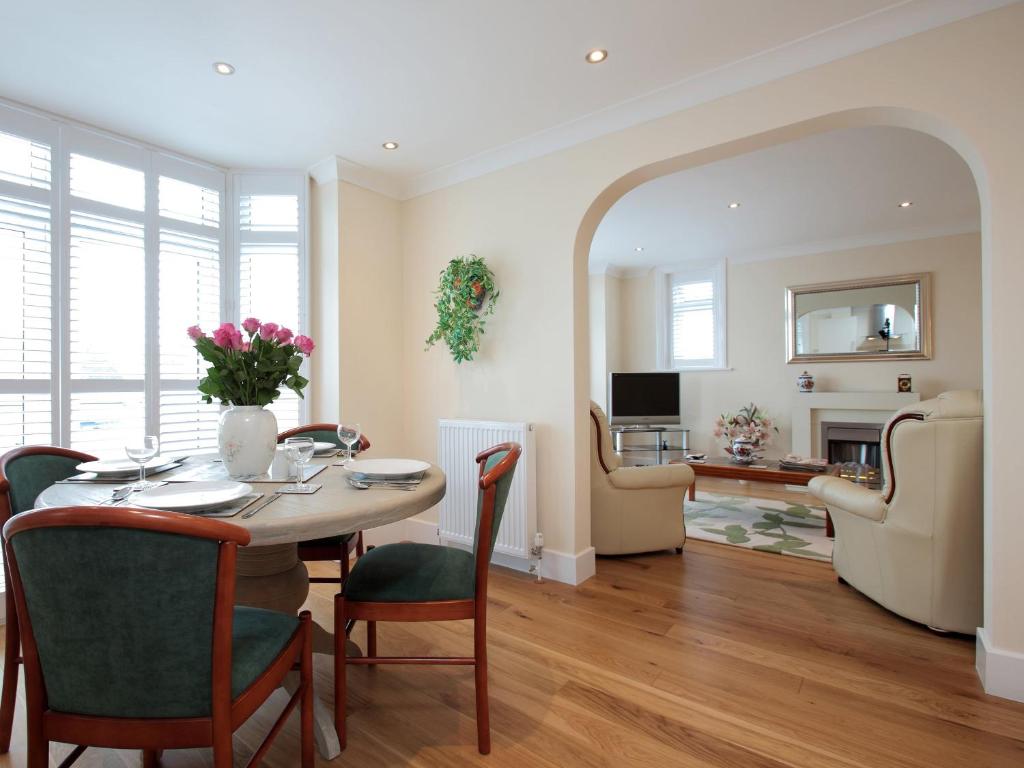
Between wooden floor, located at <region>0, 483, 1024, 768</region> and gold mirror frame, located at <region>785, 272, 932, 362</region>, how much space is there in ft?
11.4

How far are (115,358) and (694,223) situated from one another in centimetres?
464

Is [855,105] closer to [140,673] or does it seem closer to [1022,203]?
[1022,203]

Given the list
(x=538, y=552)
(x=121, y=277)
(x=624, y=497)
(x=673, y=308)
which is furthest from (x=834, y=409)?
(x=121, y=277)

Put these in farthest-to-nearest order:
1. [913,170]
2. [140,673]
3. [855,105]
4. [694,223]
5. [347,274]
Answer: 1. [694,223]
2. [913,170]
3. [347,274]
4. [855,105]
5. [140,673]

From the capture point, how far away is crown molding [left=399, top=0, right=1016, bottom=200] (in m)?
1.96

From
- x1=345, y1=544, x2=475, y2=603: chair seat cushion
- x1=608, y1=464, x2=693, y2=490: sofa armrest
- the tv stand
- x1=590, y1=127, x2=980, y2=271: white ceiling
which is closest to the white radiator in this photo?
x1=608, y1=464, x2=693, y2=490: sofa armrest

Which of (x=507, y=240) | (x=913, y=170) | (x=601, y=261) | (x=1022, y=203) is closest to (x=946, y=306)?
(x=913, y=170)

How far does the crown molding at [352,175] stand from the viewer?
3.32 meters

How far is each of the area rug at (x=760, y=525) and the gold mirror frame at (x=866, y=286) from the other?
5.89 feet

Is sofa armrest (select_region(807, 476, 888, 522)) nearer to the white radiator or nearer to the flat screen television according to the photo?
the white radiator

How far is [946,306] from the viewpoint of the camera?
4.97m

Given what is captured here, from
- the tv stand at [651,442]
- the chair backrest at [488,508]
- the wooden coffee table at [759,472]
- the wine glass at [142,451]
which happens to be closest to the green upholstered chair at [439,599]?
the chair backrest at [488,508]

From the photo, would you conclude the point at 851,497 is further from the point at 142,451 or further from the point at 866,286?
the point at 866,286

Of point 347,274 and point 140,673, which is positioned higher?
point 347,274
